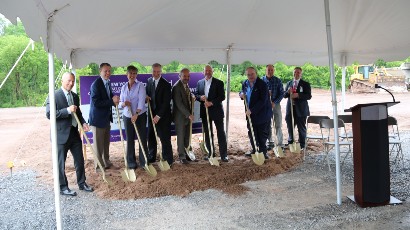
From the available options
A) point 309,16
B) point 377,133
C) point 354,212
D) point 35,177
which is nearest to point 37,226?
point 35,177

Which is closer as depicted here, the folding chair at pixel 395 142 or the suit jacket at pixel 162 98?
the folding chair at pixel 395 142

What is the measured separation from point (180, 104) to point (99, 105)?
1364mm

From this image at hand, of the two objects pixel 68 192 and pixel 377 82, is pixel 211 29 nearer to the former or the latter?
pixel 68 192

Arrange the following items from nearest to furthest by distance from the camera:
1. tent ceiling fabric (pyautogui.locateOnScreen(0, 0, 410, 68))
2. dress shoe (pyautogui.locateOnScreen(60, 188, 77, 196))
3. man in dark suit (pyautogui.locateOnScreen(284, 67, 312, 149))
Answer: tent ceiling fabric (pyautogui.locateOnScreen(0, 0, 410, 68)), dress shoe (pyautogui.locateOnScreen(60, 188, 77, 196)), man in dark suit (pyautogui.locateOnScreen(284, 67, 312, 149))

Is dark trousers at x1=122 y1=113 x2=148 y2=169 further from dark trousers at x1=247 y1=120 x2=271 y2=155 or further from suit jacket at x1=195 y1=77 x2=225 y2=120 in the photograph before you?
dark trousers at x1=247 y1=120 x2=271 y2=155

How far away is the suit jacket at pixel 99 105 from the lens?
543 cm

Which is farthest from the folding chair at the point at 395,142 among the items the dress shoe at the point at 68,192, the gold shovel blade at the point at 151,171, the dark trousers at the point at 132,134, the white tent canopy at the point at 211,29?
the dress shoe at the point at 68,192

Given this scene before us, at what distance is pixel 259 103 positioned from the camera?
246 inches

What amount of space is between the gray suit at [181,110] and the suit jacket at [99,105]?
1.14 m

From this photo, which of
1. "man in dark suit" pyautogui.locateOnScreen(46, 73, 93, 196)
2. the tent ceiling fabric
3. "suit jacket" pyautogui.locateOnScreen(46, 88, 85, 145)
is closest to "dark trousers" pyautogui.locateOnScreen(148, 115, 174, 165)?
the tent ceiling fabric

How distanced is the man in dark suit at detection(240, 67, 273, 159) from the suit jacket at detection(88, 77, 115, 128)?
2.36 meters

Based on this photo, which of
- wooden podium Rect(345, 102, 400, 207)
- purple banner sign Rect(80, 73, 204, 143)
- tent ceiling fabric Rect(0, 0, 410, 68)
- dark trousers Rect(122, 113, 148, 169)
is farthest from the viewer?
purple banner sign Rect(80, 73, 204, 143)

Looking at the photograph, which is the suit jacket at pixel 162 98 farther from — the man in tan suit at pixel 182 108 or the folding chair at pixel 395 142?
the folding chair at pixel 395 142

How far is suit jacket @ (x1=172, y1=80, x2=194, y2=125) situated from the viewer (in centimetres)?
609
